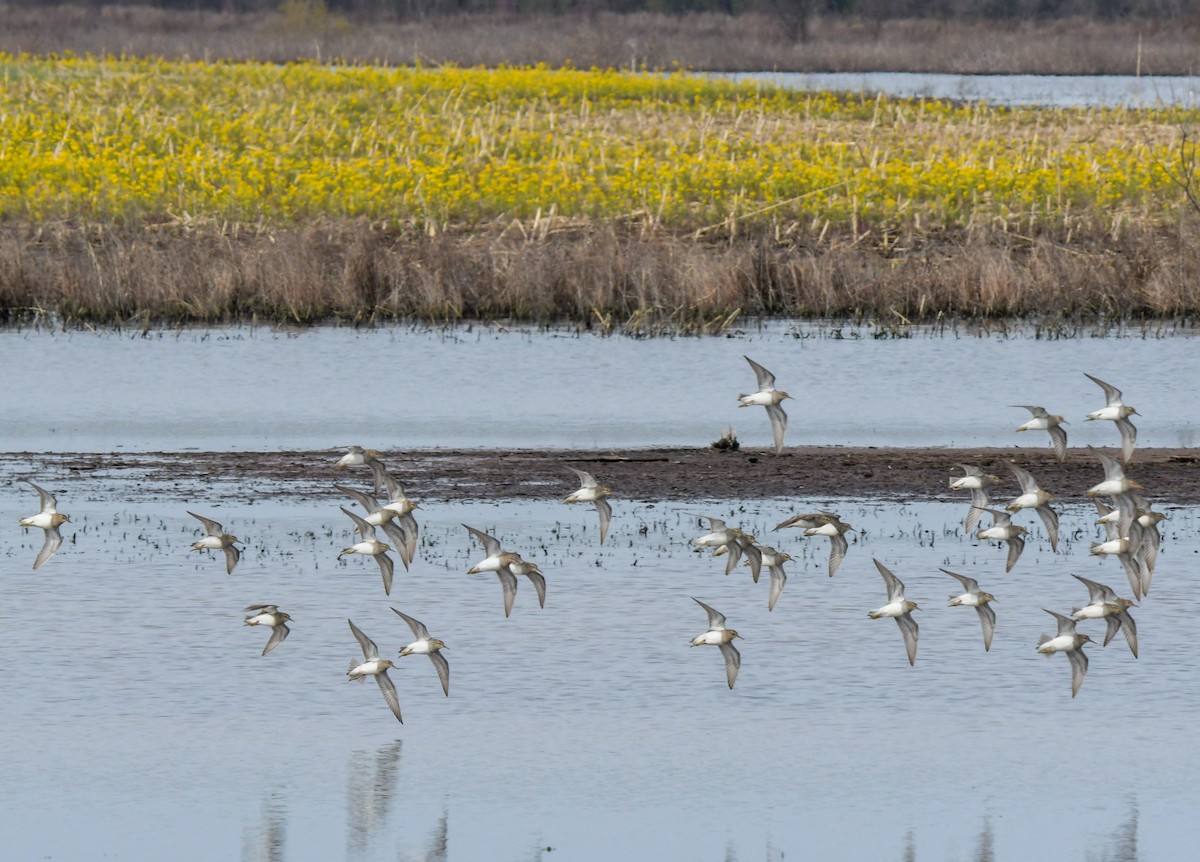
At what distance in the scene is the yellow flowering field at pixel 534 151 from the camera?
34969mm

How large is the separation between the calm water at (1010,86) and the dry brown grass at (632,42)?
593mm

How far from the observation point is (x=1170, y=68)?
6444cm

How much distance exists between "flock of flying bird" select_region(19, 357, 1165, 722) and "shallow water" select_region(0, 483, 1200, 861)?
0.83ft

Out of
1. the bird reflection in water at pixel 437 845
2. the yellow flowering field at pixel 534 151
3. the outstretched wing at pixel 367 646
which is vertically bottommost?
the yellow flowering field at pixel 534 151

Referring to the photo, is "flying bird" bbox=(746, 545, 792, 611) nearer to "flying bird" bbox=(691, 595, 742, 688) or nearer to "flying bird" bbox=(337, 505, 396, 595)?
"flying bird" bbox=(691, 595, 742, 688)

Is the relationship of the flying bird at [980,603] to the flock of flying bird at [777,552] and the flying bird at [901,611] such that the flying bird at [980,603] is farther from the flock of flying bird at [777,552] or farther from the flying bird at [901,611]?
the flying bird at [901,611]

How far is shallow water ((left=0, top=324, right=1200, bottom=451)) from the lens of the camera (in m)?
21.2

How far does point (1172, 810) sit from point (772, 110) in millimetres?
41005

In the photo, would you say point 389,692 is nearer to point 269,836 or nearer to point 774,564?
point 269,836

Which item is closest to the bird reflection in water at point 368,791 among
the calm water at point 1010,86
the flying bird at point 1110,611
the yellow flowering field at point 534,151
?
the flying bird at point 1110,611

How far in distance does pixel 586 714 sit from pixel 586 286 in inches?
696

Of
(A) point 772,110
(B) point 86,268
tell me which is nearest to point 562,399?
(B) point 86,268

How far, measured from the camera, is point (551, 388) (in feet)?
78.4

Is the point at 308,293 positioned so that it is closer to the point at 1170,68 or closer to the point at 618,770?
the point at 618,770
